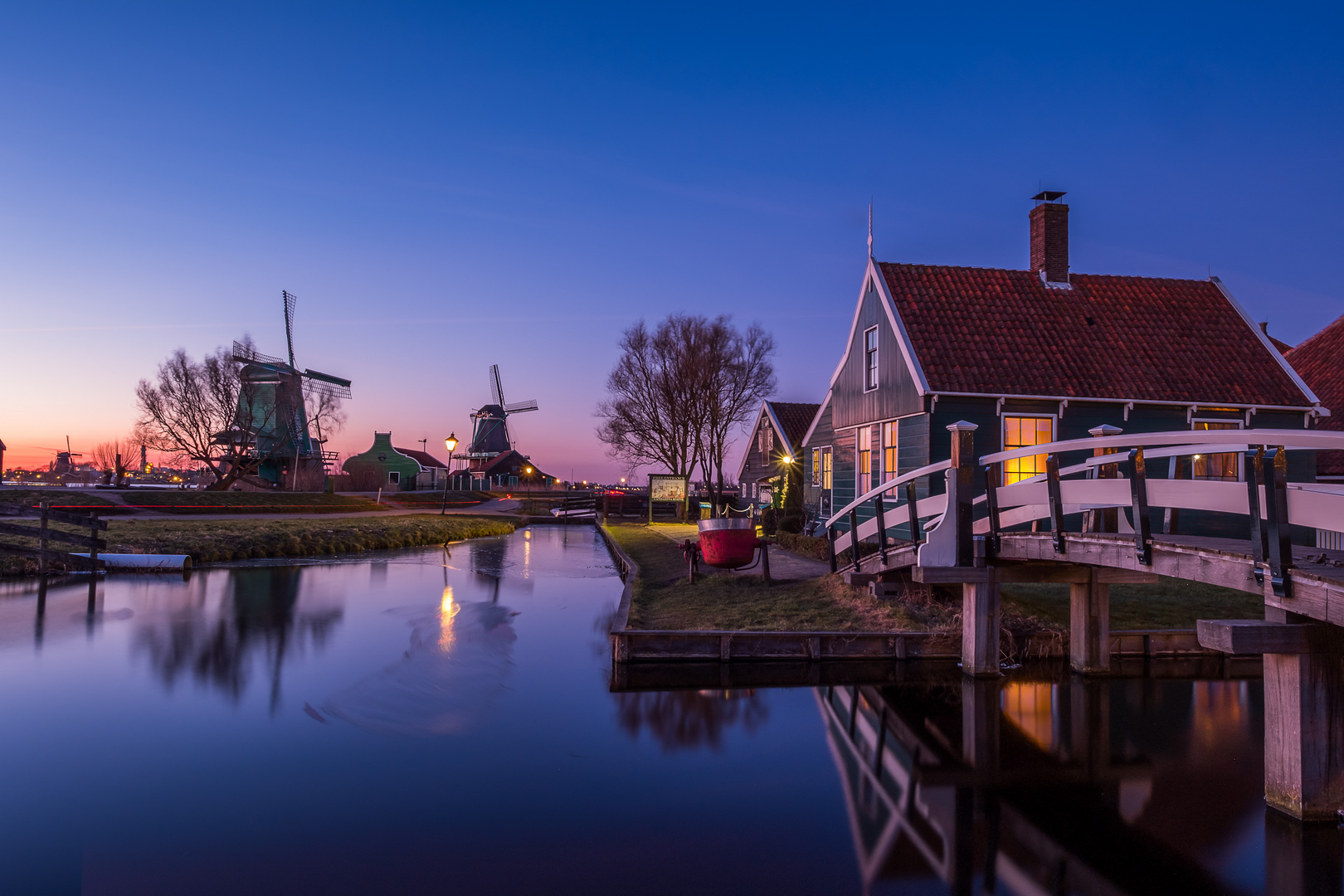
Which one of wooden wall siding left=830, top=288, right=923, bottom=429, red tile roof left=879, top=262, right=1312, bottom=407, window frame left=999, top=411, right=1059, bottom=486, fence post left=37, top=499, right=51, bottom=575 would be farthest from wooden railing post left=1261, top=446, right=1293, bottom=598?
fence post left=37, top=499, right=51, bottom=575

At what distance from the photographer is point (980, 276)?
20.3 metres

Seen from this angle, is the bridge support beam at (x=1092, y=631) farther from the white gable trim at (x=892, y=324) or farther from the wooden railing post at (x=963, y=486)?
the white gable trim at (x=892, y=324)

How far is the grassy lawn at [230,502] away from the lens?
36.2 metres

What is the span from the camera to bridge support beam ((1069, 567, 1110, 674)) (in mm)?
11062

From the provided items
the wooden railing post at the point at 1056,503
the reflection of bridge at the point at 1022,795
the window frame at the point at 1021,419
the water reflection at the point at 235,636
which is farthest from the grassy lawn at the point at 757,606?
the water reflection at the point at 235,636

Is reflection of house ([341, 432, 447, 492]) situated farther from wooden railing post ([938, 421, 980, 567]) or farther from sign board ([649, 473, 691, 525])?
wooden railing post ([938, 421, 980, 567])

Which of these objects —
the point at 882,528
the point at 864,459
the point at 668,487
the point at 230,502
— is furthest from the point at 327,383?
the point at 882,528

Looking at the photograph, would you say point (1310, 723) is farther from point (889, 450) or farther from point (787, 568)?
point (889, 450)

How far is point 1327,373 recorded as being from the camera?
23688mm

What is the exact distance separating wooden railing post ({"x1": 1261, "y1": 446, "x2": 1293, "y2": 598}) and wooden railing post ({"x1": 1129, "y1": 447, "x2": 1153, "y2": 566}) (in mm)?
1212

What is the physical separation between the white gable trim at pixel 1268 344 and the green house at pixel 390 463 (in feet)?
195

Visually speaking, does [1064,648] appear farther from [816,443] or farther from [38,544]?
[38,544]

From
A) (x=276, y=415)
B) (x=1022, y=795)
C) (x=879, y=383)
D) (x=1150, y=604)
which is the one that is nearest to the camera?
(x=1022, y=795)

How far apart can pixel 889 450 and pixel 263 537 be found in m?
19.5
